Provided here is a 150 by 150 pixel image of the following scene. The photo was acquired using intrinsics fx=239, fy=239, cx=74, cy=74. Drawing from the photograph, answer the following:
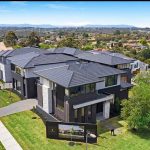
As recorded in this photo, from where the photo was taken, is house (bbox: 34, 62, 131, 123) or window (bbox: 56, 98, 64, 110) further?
window (bbox: 56, 98, 64, 110)

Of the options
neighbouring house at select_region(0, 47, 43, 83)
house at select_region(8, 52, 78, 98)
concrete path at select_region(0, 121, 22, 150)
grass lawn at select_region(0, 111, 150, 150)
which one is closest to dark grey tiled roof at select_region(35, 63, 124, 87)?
grass lawn at select_region(0, 111, 150, 150)

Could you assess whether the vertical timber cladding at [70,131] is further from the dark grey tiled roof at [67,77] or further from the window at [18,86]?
Answer: the window at [18,86]

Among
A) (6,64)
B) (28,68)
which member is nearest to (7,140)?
(28,68)

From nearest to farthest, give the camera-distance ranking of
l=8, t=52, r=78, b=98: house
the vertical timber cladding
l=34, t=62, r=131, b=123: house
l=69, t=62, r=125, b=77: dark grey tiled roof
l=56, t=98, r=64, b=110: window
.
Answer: the vertical timber cladding < l=34, t=62, r=131, b=123: house < l=56, t=98, r=64, b=110: window < l=69, t=62, r=125, b=77: dark grey tiled roof < l=8, t=52, r=78, b=98: house

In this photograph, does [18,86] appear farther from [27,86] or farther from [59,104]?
[59,104]

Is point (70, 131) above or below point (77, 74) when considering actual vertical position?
below

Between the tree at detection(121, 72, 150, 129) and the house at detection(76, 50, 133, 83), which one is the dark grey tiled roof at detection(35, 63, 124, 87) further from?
the tree at detection(121, 72, 150, 129)
